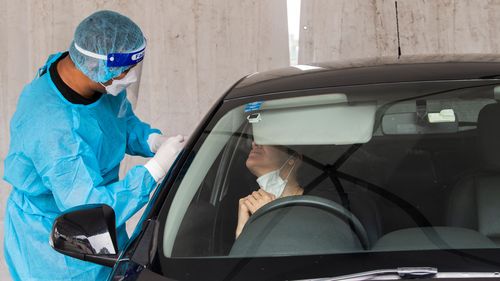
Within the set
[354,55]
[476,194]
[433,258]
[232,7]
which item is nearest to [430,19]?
[354,55]

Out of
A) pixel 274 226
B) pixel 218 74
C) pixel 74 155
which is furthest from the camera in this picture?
pixel 218 74

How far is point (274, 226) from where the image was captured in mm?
2254

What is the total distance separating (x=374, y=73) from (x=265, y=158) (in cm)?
44

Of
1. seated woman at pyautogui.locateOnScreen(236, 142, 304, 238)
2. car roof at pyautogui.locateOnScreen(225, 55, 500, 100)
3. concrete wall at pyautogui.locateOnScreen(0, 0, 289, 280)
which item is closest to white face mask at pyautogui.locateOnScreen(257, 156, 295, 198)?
seated woman at pyautogui.locateOnScreen(236, 142, 304, 238)

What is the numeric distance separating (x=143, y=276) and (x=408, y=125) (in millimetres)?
1300

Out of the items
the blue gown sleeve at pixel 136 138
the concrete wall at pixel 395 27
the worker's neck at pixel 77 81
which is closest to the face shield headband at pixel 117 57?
the worker's neck at pixel 77 81

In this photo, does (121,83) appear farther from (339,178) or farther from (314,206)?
(314,206)

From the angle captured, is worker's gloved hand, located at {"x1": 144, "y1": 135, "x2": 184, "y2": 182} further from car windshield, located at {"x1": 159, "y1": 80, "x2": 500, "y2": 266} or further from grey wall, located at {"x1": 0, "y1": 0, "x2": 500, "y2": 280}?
grey wall, located at {"x1": 0, "y1": 0, "x2": 500, "y2": 280}

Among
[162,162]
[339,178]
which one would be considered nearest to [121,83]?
[162,162]

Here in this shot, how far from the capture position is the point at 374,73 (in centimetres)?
256

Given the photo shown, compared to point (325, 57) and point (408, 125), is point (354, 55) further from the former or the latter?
point (408, 125)

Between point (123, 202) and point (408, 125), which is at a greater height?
point (408, 125)

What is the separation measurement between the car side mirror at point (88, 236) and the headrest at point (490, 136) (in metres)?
1.11

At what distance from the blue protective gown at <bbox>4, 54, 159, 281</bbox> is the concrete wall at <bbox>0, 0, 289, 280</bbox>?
107 inches
